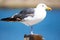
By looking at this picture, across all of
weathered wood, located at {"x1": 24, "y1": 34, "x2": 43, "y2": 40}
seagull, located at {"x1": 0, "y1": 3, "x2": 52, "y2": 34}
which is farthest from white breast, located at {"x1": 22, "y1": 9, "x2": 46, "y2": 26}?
weathered wood, located at {"x1": 24, "y1": 34, "x2": 43, "y2": 40}

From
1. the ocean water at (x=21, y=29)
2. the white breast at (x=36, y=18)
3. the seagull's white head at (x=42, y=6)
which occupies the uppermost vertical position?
the seagull's white head at (x=42, y=6)

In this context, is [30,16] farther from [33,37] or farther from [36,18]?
[33,37]

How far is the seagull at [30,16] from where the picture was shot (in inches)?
56.1

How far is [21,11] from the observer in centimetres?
146

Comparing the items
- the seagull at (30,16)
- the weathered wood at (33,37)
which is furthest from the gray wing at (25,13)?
the weathered wood at (33,37)

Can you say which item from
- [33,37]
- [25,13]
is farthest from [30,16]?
[33,37]

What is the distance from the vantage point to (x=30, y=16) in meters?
1.42

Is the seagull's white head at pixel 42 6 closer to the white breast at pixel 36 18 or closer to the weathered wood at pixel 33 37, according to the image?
the white breast at pixel 36 18

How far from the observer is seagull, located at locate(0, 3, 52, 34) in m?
1.42

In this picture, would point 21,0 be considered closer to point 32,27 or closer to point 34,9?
point 34,9

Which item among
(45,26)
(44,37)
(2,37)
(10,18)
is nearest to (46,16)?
(45,26)

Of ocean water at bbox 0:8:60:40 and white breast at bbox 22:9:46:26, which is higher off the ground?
white breast at bbox 22:9:46:26

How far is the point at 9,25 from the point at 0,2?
236 millimetres

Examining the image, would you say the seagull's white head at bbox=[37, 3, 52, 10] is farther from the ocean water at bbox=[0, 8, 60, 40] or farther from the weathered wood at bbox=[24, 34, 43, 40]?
the weathered wood at bbox=[24, 34, 43, 40]
